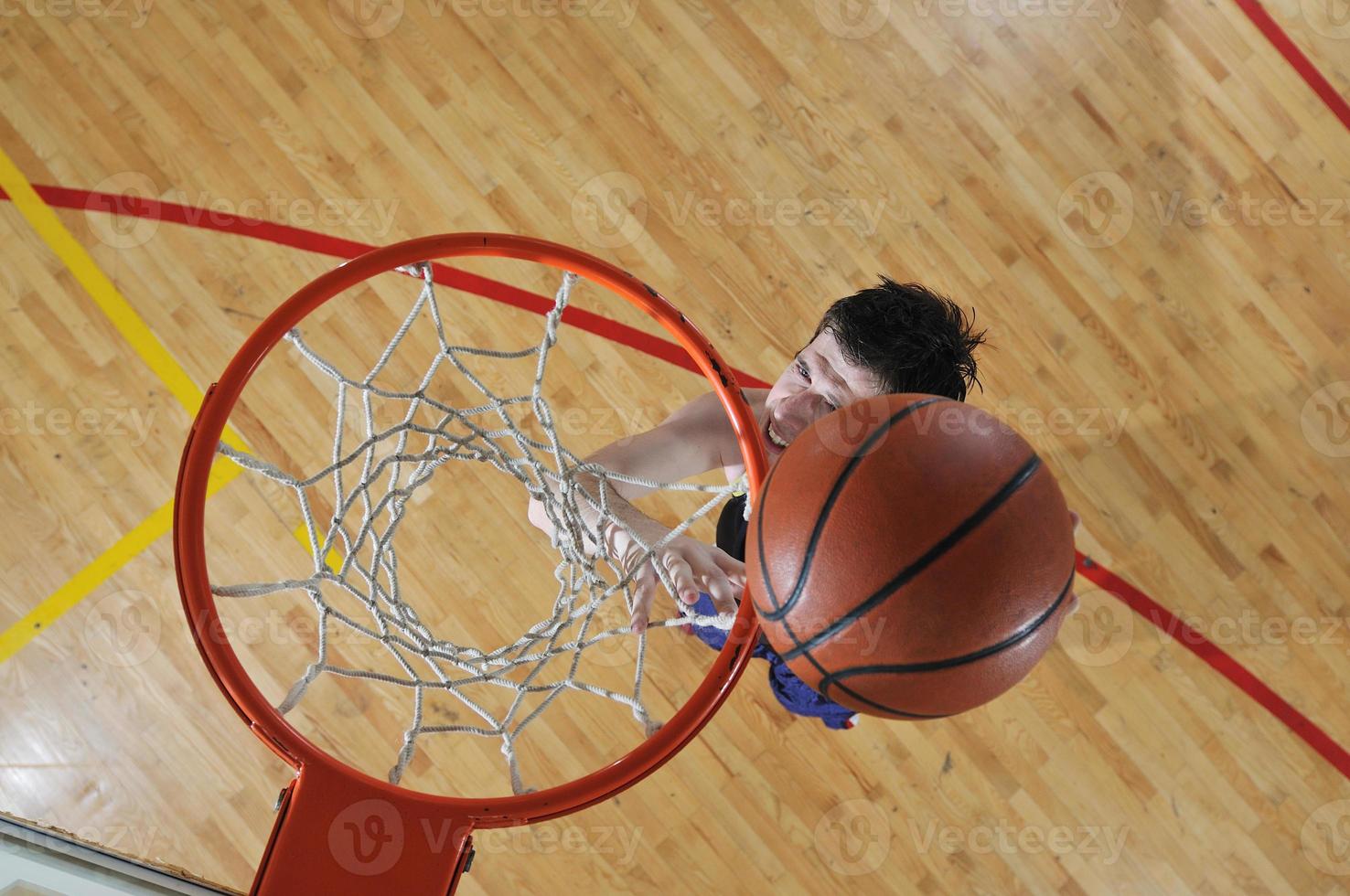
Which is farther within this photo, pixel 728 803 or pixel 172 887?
pixel 728 803

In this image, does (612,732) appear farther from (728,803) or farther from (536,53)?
(536,53)

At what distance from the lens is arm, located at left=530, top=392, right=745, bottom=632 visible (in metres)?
A: 1.64

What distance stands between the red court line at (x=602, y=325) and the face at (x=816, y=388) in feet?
2.79

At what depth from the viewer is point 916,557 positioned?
112cm

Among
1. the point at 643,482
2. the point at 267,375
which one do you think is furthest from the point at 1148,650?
the point at 267,375

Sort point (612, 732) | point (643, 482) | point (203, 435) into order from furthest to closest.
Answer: point (612, 732)
point (643, 482)
point (203, 435)

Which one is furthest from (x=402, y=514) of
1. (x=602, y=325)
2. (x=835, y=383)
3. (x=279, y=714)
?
(x=602, y=325)

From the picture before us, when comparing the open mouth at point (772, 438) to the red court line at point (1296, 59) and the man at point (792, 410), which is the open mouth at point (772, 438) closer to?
the man at point (792, 410)

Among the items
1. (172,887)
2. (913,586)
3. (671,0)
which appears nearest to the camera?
(913,586)

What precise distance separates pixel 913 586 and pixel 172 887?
1676mm

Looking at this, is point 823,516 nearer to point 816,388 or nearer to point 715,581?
point 715,581

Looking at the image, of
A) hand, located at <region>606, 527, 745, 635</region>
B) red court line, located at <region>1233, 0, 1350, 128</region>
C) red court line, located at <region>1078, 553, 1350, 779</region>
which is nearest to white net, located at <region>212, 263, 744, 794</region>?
hand, located at <region>606, 527, 745, 635</region>

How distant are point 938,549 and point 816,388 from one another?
0.76 metres

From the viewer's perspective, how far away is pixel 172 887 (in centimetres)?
193
